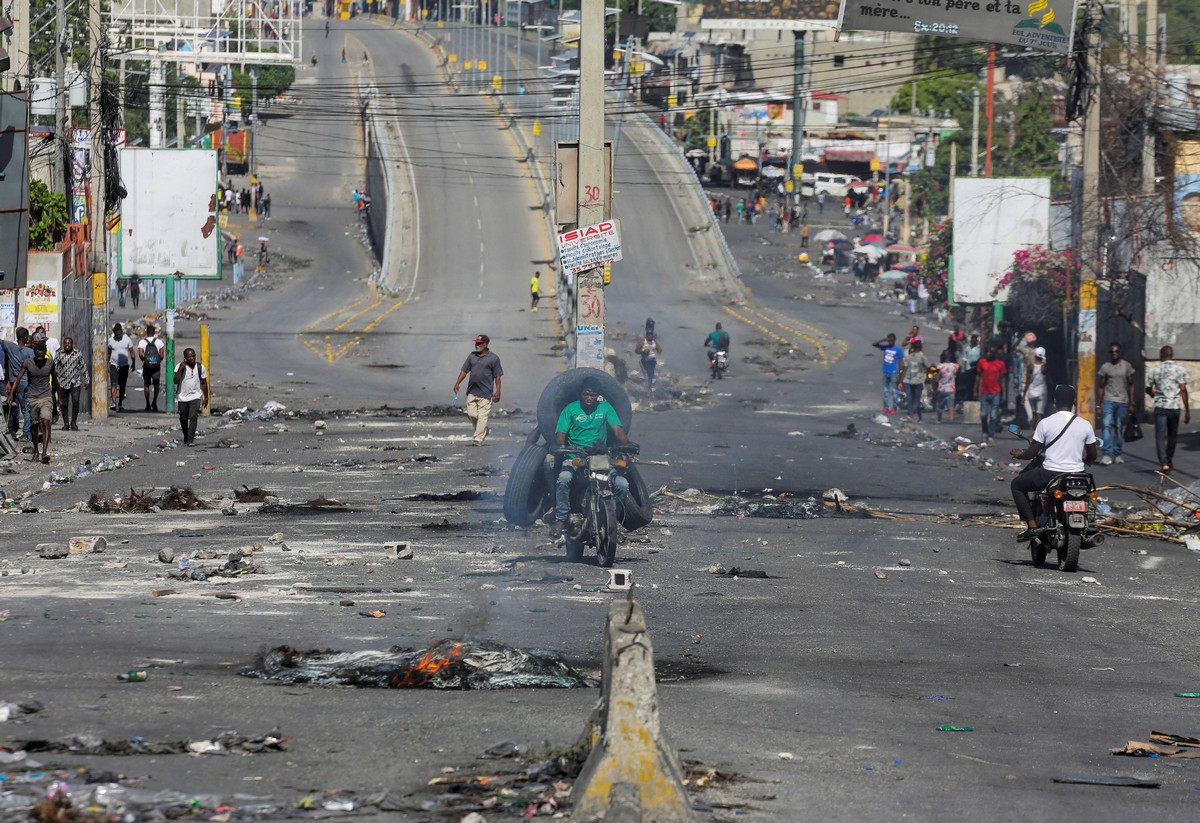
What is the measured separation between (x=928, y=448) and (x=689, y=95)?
102m

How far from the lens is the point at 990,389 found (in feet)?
95.6

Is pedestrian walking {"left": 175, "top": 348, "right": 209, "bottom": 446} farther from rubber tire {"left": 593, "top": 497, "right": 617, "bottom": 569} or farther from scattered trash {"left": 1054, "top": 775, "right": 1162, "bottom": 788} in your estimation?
scattered trash {"left": 1054, "top": 775, "right": 1162, "bottom": 788}

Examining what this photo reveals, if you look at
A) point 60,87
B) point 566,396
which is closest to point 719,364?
point 60,87

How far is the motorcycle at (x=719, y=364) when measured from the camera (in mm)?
42938

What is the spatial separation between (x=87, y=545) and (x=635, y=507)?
14.7 ft

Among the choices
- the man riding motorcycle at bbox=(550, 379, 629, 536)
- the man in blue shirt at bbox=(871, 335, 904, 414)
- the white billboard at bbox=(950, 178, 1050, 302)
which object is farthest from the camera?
the white billboard at bbox=(950, 178, 1050, 302)

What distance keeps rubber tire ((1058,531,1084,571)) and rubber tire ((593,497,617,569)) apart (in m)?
3.96

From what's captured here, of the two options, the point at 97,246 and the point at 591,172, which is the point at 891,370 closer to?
the point at 97,246

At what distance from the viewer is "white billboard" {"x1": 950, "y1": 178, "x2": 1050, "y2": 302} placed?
37.6 metres

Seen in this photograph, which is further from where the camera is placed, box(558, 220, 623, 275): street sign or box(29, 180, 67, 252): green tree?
box(29, 180, 67, 252): green tree

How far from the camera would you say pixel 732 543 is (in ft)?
52.1

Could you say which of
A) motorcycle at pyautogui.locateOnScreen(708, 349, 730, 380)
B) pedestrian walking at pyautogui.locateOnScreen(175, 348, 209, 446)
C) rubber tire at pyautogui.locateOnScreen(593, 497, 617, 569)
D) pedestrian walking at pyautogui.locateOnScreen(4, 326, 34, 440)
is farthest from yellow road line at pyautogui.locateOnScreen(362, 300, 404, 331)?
rubber tire at pyautogui.locateOnScreen(593, 497, 617, 569)

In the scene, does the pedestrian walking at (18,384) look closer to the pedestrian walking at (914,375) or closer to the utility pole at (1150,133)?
the pedestrian walking at (914,375)

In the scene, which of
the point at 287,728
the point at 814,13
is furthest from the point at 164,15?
the point at 814,13
